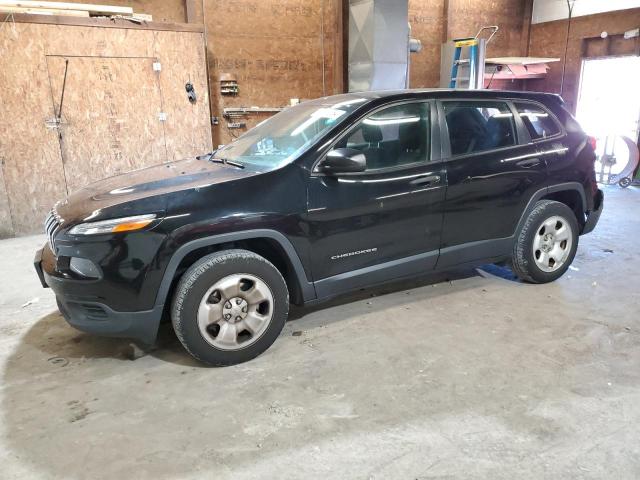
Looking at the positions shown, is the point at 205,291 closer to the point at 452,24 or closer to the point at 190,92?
the point at 190,92

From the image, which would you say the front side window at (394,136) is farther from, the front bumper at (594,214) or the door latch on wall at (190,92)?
the door latch on wall at (190,92)

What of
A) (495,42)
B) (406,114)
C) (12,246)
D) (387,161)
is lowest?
(12,246)

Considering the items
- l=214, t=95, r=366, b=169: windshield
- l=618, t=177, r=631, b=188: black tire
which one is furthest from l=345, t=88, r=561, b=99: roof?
l=618, t=177, r=631, b=188: black tire

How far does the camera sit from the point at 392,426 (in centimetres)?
246

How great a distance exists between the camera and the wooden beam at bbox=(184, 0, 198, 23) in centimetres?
735

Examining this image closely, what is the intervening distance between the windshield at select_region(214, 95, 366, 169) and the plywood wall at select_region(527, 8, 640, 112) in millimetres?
8252

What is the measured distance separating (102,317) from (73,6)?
17.4 ft

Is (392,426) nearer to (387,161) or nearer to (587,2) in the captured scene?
(387,161)

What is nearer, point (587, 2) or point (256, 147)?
point (256, 147)

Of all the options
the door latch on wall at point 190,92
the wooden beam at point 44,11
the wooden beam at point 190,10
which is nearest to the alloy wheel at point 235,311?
the door latch on wall at point 190,92

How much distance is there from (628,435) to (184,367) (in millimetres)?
2425

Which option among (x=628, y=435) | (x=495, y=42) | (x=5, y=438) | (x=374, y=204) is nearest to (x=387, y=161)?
(x=374, y=204)

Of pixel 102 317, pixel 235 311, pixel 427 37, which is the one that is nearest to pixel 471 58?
pixel 427 37

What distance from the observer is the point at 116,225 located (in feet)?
8.88
